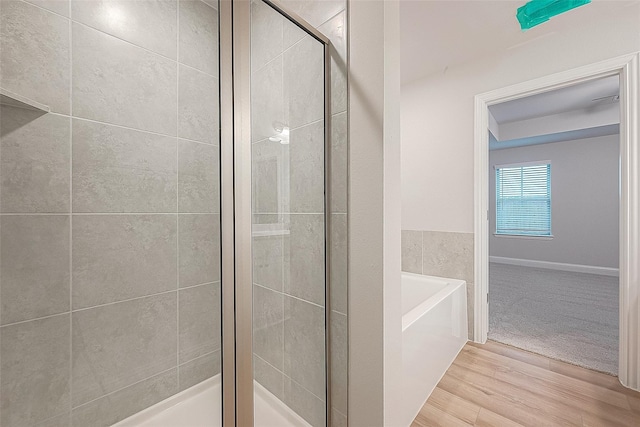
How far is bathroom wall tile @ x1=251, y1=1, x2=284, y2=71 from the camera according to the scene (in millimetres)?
763

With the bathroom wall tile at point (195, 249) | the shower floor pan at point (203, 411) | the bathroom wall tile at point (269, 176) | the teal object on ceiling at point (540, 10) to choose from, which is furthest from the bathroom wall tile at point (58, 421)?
the teal object on ceiling at point (540, 10)

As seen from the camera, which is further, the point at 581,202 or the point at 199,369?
the point at 581,202

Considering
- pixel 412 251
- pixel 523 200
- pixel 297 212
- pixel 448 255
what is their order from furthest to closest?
pixel 523 200, pixel 412 251, pixel 448 255, pixel 297 212

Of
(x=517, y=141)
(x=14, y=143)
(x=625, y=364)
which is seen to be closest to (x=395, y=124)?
(x=14, y=143)

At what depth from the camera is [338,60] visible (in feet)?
3.16

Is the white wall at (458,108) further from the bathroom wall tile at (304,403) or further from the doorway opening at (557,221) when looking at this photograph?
the bathroom wall tile at (304,403)

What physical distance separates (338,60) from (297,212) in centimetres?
54

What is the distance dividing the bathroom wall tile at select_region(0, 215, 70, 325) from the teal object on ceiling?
8.60ft

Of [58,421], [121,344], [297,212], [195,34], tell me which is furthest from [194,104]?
[58,421]

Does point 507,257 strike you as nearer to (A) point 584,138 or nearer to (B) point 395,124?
(A) point 584,138

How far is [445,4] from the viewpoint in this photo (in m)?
1.76

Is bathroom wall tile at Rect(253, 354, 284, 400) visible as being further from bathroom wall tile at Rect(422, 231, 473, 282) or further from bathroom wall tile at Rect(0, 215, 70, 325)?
bathroom wall tile at Rect(422, 231, 473, 282)

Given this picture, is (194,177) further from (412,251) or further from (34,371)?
(412,251)

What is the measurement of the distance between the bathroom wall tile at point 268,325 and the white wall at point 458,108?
2.01 m
